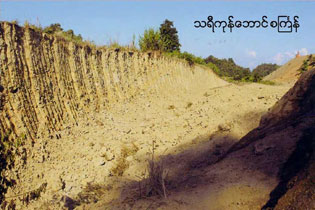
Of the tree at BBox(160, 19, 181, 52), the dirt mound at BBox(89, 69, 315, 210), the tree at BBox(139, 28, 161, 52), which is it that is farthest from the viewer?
the tree at BBox(160, 19, 181, 52)

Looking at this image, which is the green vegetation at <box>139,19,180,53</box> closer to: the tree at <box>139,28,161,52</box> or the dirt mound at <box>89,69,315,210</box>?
the tree at <box>139,28,161,52</box>

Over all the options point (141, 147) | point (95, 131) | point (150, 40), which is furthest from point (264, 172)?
point (150, 40)

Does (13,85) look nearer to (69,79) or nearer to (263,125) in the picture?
(69,79)

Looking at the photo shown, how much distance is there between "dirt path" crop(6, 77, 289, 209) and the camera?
527 cm

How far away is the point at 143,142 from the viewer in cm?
932

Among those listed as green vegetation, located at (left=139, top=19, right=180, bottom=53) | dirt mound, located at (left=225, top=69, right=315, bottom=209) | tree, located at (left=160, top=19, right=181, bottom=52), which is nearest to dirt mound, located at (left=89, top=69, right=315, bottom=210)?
dirt mound, located at (left=225, top=69, right=315, bottom=209)

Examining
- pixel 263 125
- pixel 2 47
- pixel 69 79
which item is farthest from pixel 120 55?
pixel 263 125

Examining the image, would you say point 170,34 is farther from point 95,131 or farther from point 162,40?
point 95,131

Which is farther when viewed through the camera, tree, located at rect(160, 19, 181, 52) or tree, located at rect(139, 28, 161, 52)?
tree, located at rect(160, 19, 181, 52)

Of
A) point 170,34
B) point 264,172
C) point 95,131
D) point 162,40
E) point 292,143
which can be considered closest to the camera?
point 264,172

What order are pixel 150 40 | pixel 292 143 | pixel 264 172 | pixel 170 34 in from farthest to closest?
1. pixel 170 34
2. pixel 150 40
3. pixel 292 143
4. pixel 264 172

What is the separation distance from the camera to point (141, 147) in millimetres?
9070

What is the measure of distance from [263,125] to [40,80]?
6.50m

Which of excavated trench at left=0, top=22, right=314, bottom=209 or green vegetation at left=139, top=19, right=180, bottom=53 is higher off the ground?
green vegetation at left=139, top=19, right=180, bottom=53
